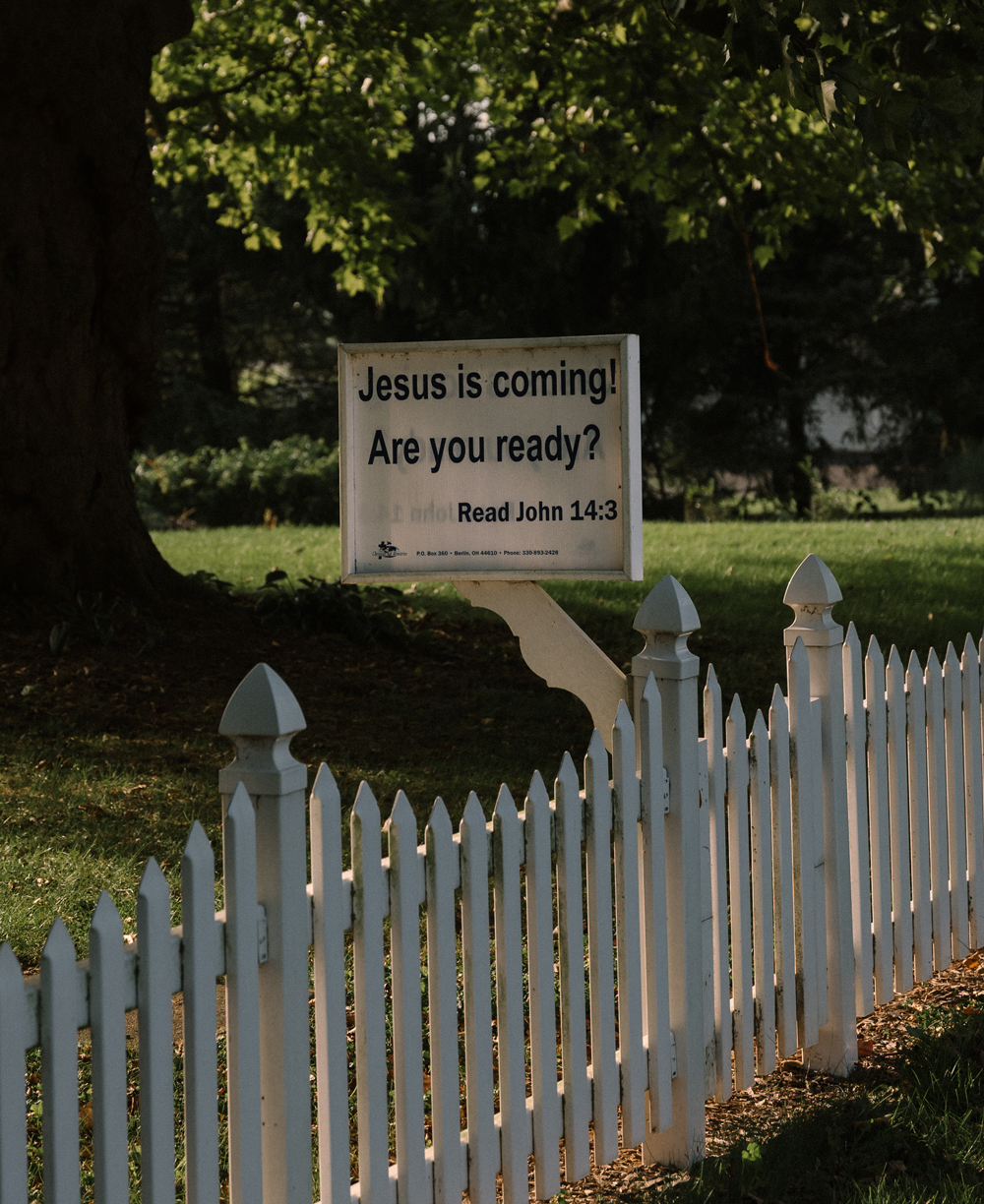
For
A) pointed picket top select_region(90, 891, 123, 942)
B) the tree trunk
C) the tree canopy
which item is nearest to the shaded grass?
the tree trunk

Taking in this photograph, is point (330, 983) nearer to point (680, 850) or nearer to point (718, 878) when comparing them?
point (680, 850)

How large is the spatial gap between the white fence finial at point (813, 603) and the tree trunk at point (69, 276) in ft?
17.4

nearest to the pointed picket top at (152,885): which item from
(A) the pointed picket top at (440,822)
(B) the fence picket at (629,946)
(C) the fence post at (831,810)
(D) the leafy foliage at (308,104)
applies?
(A) the pointed picket top at (440,822)

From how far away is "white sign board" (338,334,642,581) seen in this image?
135 inches

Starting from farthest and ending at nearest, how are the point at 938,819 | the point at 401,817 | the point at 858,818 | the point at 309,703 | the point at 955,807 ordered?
the point at 309,703 < the point at 955,807 < the point at 938,819 < the point at 858,818 < the point at 401,817

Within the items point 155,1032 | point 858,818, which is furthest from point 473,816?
point 858,818

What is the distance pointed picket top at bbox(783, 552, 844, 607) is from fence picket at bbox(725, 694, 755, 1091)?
448 millimetres

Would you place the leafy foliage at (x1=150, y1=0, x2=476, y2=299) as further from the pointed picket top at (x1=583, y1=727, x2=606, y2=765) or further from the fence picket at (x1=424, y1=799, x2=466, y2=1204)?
the fence picket at (x1=424, y1=799, x2=466, y2=1204)

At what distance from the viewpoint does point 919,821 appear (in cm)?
445

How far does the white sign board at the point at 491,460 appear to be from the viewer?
11.2ft

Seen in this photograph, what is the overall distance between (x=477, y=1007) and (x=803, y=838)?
1330 millimetres

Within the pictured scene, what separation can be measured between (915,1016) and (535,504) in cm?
224

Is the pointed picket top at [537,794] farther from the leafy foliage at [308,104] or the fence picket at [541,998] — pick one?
the leafy foliage at [308,104]

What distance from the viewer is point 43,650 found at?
24.5ft
